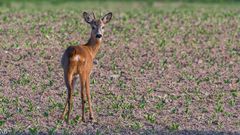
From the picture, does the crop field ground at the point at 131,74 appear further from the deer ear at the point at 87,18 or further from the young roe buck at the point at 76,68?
the deer ear at the point at 87,18

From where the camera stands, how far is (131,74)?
1844 cm

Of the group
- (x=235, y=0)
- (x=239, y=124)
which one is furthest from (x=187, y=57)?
(x=235, y=0)

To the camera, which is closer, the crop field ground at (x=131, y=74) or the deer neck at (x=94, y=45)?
the crop field ground at (x=131, y=74)

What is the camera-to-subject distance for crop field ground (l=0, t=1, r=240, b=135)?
14.5 metres

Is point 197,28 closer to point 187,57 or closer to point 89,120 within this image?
point 187,57

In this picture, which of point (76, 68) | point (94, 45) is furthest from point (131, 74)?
point (76, 68)

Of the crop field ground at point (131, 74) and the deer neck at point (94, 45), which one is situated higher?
the deer neck at point (94, 45)

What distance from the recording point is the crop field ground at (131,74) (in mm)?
14523

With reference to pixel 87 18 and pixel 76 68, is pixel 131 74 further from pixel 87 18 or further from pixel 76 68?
pixel 76 68

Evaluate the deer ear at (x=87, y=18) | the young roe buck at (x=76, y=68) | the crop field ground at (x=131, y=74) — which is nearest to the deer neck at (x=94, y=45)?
the young roe buck at (x=76, y=68)

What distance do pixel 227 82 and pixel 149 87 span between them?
1807 mm

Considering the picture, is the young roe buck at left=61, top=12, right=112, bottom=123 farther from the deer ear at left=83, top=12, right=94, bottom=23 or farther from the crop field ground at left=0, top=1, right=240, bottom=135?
the deer ear at left=83, top=12, right=94, bottom=23

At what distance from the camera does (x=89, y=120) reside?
14547mm

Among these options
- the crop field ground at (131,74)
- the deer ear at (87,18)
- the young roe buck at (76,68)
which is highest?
the deer ear at (87,18)
